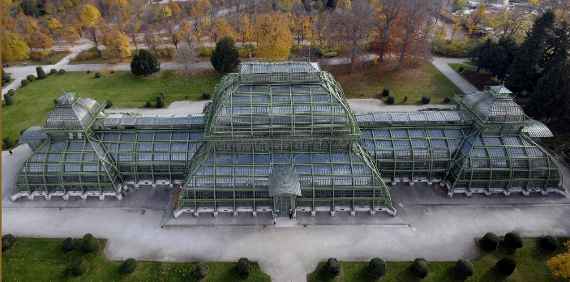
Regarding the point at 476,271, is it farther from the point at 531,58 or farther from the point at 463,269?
the point at 531,58

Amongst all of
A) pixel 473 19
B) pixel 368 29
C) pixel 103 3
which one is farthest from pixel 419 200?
pixel 103 3

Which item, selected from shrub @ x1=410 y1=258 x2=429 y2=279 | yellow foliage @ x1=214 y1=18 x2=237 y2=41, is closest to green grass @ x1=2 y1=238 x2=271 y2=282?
shrub @ x1=410 y1=258 x2=429 y2=279

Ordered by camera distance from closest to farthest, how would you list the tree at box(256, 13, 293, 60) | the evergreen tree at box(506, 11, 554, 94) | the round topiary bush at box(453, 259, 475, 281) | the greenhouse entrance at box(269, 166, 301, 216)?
the round topiary bush at box(453, 259, 475, 281) < the greenhouse entrance at box(269, 166, 301, 216) < the evergreen tree at box(506, 11, 554, 94) < the tree at box(256, 13, 293, 60)

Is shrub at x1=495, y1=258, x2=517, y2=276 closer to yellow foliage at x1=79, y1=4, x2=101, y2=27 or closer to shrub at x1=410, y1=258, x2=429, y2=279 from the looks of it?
shrub at x1=410, y1=258, x2=429, y2=279

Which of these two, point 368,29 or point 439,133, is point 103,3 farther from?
point 439,133

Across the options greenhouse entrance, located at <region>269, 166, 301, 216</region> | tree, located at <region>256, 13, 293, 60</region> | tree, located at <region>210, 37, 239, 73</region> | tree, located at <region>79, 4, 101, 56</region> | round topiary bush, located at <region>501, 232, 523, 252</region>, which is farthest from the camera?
tree, located at <region>79, 4, 101, 56</region>

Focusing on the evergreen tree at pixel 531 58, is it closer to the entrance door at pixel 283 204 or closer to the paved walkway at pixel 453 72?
the paved walkway at pixel 453 72

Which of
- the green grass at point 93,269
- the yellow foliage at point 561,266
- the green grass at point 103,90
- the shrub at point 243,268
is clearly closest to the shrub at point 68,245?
the green grass at point 93,269
